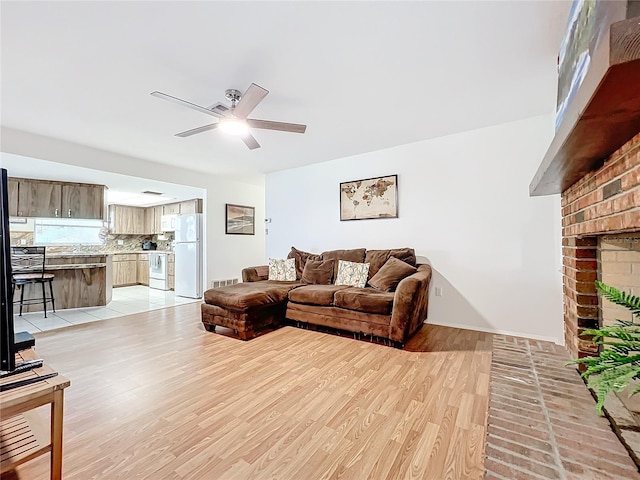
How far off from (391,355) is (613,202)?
1.96 meters

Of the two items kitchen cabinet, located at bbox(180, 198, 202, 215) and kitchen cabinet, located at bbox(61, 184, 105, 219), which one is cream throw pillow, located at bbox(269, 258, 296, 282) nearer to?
kitchen cabinet, located at bbox(180, 198, 202, 215)

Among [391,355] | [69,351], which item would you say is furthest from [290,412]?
[69,351]

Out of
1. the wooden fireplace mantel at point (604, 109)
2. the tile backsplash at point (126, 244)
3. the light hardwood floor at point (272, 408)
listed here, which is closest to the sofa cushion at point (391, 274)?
the light hardwood floor at point (272, 408)

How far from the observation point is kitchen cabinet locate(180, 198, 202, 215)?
624cm

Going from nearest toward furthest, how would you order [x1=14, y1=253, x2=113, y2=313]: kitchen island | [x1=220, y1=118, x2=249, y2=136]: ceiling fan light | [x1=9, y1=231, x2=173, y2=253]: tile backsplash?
[x1=220, y1=118, x2=249, y2=136]: ceiling fan light < [x1=14, y1=253, x2=113, y2=313]: kitchen island < [x1=9, y1=231, x2=173, y2=253]: tile backsplash

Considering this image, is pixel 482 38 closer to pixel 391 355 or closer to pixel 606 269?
pixel 606 269

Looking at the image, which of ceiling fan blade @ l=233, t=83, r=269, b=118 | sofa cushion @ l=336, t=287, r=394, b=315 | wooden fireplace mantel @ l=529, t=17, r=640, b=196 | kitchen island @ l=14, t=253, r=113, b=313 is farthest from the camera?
kitchen island @ l=14, t=253, r=113, b=313

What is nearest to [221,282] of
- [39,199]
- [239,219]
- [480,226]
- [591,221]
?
[239,219]

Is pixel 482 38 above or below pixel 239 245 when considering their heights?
above

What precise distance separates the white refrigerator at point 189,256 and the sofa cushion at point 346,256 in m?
2.93

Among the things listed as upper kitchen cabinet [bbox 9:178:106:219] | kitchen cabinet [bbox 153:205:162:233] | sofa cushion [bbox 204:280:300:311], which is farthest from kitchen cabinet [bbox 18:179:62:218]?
sofa cushion [bbox 204:280:300:311]

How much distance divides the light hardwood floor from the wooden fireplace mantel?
5.04 feet

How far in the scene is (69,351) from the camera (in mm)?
2824

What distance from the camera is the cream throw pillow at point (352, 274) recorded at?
375 centimetres
